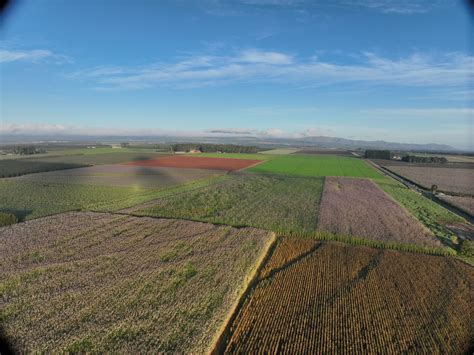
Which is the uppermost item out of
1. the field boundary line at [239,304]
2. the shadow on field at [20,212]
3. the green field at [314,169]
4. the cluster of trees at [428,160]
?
the cluster of trees at [428,160]

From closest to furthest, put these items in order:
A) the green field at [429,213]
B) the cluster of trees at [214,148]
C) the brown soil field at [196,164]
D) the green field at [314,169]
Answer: the green field at [429,213] → the green field at [314,169] → the brown soil field at [196,164] → the cluster of trees at [214,148]

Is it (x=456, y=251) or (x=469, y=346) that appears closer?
(x=469, y=346)

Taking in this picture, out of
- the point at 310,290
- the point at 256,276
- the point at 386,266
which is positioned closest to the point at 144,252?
the point at 256,276

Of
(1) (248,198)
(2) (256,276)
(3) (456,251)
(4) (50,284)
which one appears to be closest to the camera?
(4) (50,284)

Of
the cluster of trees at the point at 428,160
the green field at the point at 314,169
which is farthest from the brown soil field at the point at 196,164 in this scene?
the cluster of trees at the point at 428,160

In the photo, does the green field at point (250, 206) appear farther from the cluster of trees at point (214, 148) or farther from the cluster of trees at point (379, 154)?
the cluster of trees at point (214, 148)

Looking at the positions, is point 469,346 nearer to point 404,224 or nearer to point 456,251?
point 456,251
